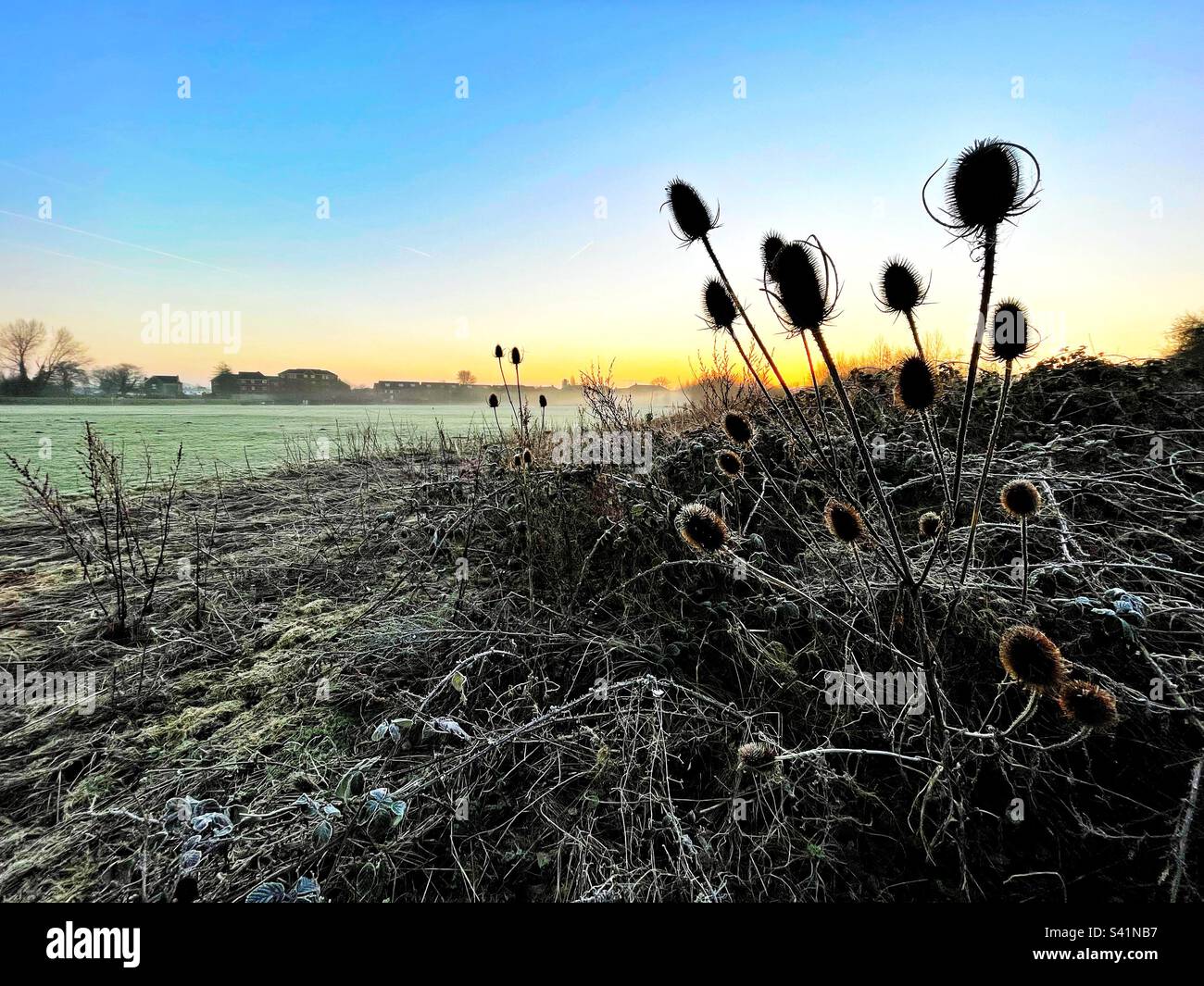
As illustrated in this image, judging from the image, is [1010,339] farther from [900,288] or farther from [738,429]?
[738,429]

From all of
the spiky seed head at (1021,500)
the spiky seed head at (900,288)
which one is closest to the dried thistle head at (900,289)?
the spiky seed head at (900,288)

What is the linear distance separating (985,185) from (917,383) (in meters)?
0.43

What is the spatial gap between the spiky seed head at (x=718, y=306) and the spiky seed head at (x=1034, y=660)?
126 cm

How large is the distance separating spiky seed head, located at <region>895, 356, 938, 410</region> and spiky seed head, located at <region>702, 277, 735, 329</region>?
689 millimetres

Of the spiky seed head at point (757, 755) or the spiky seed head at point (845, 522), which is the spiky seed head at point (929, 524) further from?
the spiky seed head at point (757, 755)

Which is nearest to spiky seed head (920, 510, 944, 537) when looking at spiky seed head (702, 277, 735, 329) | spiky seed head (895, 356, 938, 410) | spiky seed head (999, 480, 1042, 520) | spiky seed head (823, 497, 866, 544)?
spiky seed head (999, 480, 1042, 520)

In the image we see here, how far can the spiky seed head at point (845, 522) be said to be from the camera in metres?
1.40

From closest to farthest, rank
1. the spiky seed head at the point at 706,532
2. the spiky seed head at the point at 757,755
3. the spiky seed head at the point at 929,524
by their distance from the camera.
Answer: the spiky seed head at the point at 757,755
the spiky seed head at the point at 706,532
the spiky seed head at the point at 929,524

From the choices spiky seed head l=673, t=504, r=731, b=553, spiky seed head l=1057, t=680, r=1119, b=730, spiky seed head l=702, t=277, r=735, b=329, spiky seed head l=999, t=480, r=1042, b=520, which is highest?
spiky seed head l=702, t=277, r=735, b=329

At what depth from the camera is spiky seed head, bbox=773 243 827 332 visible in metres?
1.15

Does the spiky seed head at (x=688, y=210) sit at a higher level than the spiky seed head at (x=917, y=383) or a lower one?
higher

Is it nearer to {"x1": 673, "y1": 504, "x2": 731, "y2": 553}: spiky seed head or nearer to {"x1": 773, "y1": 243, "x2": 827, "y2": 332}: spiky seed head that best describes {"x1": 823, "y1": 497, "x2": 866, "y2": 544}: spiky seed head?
{"x1": 673, "y1": 504, "x2": 731, "y2": 553}: spiky seed head

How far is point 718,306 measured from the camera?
184cm

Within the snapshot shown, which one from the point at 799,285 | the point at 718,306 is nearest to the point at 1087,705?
the point at 799,285
